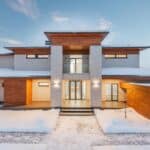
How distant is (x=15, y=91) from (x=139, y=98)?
10140 millimetres

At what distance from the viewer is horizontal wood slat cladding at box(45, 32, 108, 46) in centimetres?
1788

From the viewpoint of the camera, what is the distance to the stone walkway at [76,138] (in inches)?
371

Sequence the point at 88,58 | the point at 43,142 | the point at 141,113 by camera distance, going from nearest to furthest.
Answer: the point at 43,142 < the point at 141,113 < the point at 88,58

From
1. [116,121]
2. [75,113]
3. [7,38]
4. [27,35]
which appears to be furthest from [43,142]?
[7,38]

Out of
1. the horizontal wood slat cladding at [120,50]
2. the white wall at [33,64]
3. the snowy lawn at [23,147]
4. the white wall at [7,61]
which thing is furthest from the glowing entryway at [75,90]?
the snowy lawn at [23,147]

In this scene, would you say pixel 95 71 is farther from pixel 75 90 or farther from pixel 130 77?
pixel 75 90

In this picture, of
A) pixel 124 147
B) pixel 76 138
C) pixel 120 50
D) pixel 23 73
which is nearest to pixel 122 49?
pixel 120 50

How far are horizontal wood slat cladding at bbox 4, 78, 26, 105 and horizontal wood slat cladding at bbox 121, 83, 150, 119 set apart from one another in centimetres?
870

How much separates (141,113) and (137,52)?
7.74 meters

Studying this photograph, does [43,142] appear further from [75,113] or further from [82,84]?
[82,84]

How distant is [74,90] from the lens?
21812mm

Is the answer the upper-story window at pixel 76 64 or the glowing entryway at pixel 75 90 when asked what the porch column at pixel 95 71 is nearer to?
the upper-story window at pixel 76 64

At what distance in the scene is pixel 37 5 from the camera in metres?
33.3

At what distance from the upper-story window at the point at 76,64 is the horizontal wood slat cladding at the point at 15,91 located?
3885 millimetres
